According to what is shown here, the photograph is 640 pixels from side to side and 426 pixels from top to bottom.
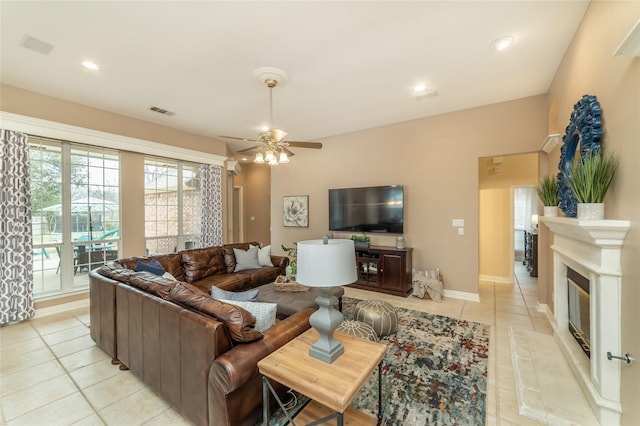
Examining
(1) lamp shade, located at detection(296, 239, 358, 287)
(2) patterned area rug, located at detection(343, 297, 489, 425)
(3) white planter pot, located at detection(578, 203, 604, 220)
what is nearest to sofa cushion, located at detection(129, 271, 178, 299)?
(1) lamp shade, located at detection(296, 239, 358, 287)

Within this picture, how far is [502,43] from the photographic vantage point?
250cm

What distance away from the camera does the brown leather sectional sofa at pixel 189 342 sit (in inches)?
59.4

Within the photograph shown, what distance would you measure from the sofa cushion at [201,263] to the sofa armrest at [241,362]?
2.65m

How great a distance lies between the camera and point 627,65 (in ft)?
5.10

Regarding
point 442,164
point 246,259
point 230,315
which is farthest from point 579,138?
point 246,259

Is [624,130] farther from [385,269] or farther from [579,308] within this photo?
[385,269]

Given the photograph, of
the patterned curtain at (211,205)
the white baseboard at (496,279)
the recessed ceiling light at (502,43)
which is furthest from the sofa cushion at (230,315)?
the white baseboard at (496,279)

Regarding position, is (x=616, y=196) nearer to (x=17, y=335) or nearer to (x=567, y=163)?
(x=567, y=163)

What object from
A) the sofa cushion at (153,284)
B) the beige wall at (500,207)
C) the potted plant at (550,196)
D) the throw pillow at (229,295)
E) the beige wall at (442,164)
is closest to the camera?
the sofa cushion at (153,284)

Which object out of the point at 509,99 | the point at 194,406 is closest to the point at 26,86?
the point at 194,406

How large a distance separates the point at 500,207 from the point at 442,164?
1989 mm

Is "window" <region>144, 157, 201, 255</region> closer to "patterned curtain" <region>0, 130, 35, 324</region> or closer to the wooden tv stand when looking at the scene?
"patterned curtain" <region>0, 130, 35, 324</region>

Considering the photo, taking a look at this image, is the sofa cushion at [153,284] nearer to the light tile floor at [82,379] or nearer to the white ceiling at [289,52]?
the light tile floor at [82,379]

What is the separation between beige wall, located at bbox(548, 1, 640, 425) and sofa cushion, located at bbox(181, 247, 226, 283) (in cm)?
444
